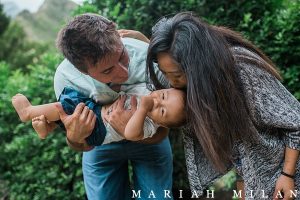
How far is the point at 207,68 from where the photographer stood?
166 centimetres

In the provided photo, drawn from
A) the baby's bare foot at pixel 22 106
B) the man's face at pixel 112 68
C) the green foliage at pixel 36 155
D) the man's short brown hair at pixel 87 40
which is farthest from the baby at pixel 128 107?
the green foliage at pixel 36 155

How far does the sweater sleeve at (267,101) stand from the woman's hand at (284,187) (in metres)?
0.23

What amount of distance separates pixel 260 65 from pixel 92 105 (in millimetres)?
877

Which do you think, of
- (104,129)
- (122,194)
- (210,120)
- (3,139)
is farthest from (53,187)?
(210,120)

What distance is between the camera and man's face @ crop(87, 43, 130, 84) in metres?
1.96

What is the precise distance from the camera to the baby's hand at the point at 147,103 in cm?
177

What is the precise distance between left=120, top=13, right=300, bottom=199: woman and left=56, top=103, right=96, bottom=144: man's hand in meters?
0.38

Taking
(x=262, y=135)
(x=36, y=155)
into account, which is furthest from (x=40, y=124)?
(x=36, y=155)

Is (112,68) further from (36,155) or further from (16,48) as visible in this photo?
(16,48)

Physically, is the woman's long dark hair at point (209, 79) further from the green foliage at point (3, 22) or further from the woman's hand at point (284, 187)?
the green foliage at point (3, 22)

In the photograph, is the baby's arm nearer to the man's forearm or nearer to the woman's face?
the woman's face

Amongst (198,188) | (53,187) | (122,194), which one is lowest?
(53,187)

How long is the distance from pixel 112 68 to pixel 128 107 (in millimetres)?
211

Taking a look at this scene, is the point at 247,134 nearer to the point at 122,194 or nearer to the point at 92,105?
the point at 92,105
